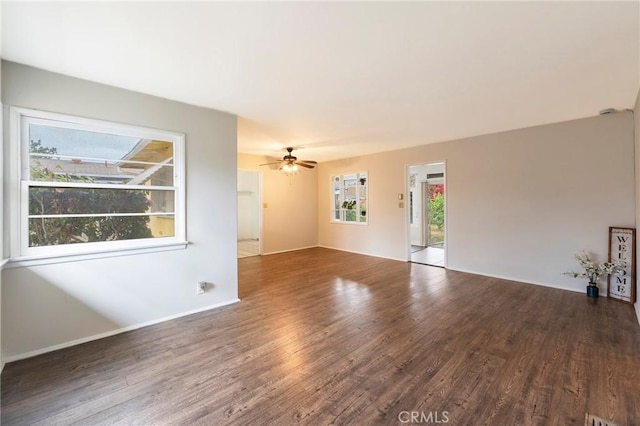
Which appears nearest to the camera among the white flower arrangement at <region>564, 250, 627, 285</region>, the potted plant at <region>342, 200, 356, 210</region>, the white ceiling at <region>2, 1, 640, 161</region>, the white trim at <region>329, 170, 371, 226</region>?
the white ceiling at <region>2, 1, 640, 161</region>

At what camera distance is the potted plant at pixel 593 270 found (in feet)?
12.3

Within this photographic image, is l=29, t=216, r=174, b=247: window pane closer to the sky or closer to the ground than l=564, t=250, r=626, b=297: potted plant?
closer to the sky

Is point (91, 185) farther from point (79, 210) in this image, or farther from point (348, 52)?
point (348, 52)

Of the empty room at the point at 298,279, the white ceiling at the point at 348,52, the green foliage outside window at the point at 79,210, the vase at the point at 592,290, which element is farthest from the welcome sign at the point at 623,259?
the green foliage outside window at the point at 79,210

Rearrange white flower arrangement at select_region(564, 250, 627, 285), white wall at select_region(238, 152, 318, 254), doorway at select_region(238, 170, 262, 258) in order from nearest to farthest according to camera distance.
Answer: white flower arrangement at select_region(564, 250, 627, 285) < white wall at select_region(238, 152, 318, 254) < doorway at select_region(238, 170, 262, 258)

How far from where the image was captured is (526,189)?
4488 millimetres

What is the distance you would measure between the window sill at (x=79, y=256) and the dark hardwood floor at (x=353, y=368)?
0.84m

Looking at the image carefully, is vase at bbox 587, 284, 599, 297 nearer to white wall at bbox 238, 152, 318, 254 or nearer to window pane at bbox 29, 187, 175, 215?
window pane at bbox 29, 187, 175, 215

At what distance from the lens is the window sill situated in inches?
93.6

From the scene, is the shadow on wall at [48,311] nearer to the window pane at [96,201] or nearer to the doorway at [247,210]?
the window pane at [96,201]

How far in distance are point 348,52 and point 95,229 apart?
9.80ft

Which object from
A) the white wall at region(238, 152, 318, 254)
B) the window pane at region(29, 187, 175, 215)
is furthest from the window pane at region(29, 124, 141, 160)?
the white wall at region(238, 152, 318, 254)

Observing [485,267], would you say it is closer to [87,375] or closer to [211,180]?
[211,180]

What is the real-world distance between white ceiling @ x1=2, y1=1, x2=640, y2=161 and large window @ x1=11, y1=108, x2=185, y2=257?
1.71 ft
